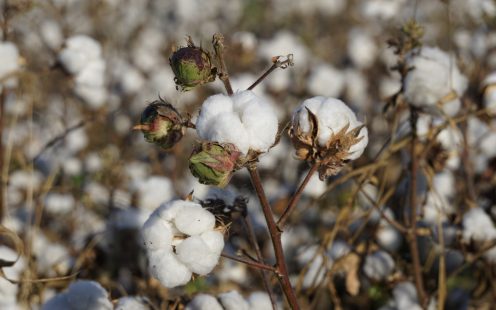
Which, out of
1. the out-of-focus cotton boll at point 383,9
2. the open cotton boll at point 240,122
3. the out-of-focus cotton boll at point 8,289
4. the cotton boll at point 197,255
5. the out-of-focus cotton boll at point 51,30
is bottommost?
the out-of-focus cotton boll at point 8,289

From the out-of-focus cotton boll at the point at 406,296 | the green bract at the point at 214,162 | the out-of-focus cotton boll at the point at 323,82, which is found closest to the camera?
the green bract at the point at 214,162

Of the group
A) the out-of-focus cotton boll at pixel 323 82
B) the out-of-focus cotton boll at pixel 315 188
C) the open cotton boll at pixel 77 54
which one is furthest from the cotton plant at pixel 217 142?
the out-of-focus cotton boll at pixel 323 82

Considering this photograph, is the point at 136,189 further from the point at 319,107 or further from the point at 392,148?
the point at 319,107

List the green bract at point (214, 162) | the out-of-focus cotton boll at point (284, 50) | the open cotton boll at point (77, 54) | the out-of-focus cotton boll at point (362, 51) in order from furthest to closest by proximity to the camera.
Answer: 1. the out-of-focus cotton boll at point (284, 50)
2. the out-of-focus cotton boll at point (362, 51)
3. the open cotton boll at point (77, 54)
4. the green bract at point (214, 162)

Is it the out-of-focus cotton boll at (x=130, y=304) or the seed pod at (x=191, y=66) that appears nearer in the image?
the seed pod at (x=191, y=66)

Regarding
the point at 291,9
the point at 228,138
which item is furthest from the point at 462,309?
the point at 291,9

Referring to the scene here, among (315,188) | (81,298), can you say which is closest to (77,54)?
(315,188)

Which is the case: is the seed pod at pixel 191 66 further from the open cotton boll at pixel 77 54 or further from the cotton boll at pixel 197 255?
the open cotton boll at pixel 77 54

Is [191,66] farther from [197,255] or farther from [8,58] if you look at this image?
[8,58]

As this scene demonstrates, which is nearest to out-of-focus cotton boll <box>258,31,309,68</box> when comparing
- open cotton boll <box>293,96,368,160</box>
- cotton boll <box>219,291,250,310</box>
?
cotton boll <box>219,291,250,310</box>
